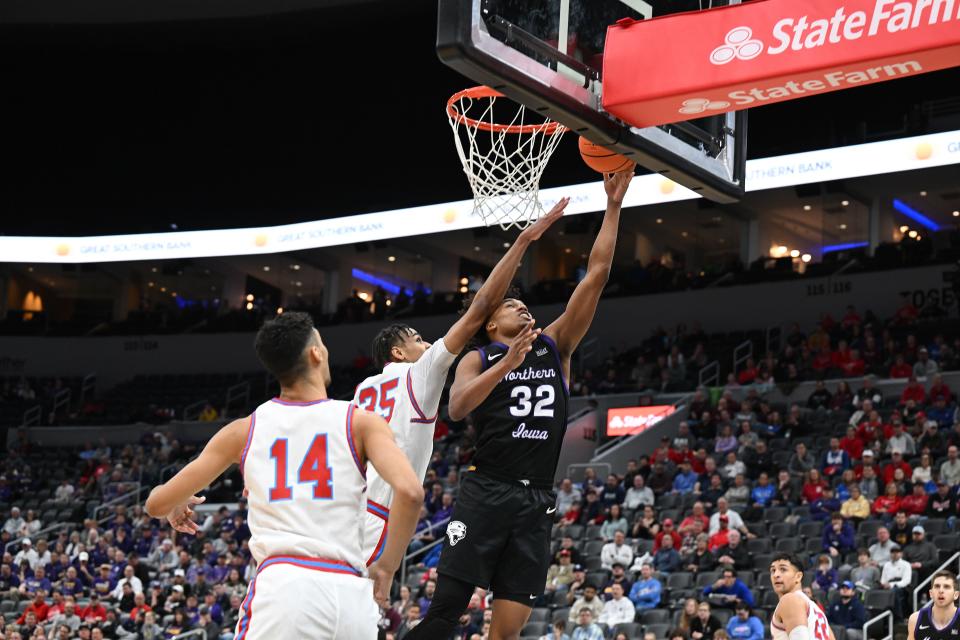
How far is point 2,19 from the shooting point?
31.3 metres

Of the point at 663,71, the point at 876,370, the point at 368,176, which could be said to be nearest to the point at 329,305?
the point at 368,176

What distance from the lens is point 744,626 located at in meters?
12.6

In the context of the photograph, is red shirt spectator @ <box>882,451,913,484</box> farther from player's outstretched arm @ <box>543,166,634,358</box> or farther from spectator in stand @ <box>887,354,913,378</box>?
player's outstretched arm @ <box>543,166,634,358</box>

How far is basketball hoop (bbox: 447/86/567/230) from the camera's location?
22.6 ft

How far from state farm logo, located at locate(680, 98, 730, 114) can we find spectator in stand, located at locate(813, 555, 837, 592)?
863cm

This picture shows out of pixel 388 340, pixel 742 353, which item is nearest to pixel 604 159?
pixel 388 340

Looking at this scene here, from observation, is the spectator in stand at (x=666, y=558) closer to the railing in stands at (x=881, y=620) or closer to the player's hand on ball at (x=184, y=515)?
the railing in stands at (x=881, y=620)

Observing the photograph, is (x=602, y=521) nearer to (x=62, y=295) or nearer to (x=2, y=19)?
(x=2, y=19)

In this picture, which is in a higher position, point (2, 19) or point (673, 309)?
point (2, 19)

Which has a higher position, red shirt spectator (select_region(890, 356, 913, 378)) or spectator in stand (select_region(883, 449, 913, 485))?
red shirt spectator (select_region(890, 356, 913, 378))

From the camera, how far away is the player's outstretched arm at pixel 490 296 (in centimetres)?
500

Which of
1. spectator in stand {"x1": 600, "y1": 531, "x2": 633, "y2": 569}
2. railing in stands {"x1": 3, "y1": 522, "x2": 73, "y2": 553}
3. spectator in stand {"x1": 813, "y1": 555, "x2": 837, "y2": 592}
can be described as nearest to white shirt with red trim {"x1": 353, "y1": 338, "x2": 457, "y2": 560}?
spectator in stand {"x1": 813, "y1": 555, "x2": 837, "y2": 592}

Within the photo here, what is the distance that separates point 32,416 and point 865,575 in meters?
25.1

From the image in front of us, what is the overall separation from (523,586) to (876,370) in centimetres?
1782
